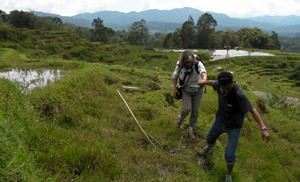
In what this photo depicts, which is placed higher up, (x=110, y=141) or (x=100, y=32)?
(x=100, y=32)

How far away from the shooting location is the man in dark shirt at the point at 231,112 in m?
5.50

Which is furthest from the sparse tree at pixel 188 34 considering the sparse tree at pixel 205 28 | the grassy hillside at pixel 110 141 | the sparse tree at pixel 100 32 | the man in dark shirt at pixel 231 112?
the man in dark shirt at pixel 231 112

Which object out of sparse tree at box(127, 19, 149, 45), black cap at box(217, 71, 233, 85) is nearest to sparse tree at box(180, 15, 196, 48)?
sparse tree at box(127, 19, 149, 45)

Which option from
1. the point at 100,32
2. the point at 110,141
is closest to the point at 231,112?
the point at 110,141

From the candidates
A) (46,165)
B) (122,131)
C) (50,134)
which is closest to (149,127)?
(122,131)

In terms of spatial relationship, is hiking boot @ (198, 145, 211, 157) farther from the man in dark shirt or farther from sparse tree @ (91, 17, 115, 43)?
sparse tree @ (91, 17, 115, 43)

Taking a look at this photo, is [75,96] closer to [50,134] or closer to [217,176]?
[50,134]

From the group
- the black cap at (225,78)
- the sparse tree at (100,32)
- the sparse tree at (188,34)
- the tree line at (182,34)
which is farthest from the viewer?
the sparse tree at (100,32)

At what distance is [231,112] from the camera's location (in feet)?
19.0

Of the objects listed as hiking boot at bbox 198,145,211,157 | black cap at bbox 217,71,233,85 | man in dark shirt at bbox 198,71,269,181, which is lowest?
A: hiking boot at bbox 198,145,211,157

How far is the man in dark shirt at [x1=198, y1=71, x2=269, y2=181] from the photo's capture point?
217 inches

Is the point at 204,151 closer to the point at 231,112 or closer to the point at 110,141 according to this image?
the point at 231,112

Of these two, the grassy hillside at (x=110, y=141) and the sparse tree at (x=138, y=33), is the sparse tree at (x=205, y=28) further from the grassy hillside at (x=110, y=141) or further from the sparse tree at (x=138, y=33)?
the grassy hillside at (x=110, y=141)

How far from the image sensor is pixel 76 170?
5039mm
